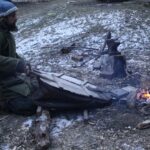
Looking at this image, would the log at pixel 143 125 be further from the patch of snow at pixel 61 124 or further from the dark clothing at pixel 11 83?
the dark clothing at pixel 11 83

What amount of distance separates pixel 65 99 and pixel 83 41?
3.86m

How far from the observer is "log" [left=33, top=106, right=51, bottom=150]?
5.32 metres

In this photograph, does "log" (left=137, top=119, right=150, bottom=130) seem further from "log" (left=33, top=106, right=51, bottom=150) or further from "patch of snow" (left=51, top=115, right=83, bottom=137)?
"log" (left=33, top=106, right=51, bottom=150)

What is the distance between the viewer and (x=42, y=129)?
18.3 ft

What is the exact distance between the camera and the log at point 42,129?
532cm

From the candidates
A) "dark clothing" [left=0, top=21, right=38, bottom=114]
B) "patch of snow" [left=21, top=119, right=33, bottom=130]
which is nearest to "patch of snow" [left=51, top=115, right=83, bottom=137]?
"patch of snow" [left=21, top=119, right=33, bottom=130]

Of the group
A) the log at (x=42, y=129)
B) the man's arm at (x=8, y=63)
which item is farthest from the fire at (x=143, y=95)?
the man's arm at (x=8, y=63)

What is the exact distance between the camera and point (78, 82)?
266 inches

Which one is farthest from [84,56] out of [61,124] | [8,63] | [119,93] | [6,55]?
[61,124]

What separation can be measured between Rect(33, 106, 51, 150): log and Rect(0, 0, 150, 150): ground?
0.13m

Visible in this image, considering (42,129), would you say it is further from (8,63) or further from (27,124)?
(8,63)

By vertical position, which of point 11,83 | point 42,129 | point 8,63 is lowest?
point 42,129

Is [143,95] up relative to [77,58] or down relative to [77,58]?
up

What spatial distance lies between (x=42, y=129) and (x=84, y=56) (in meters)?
3.57
